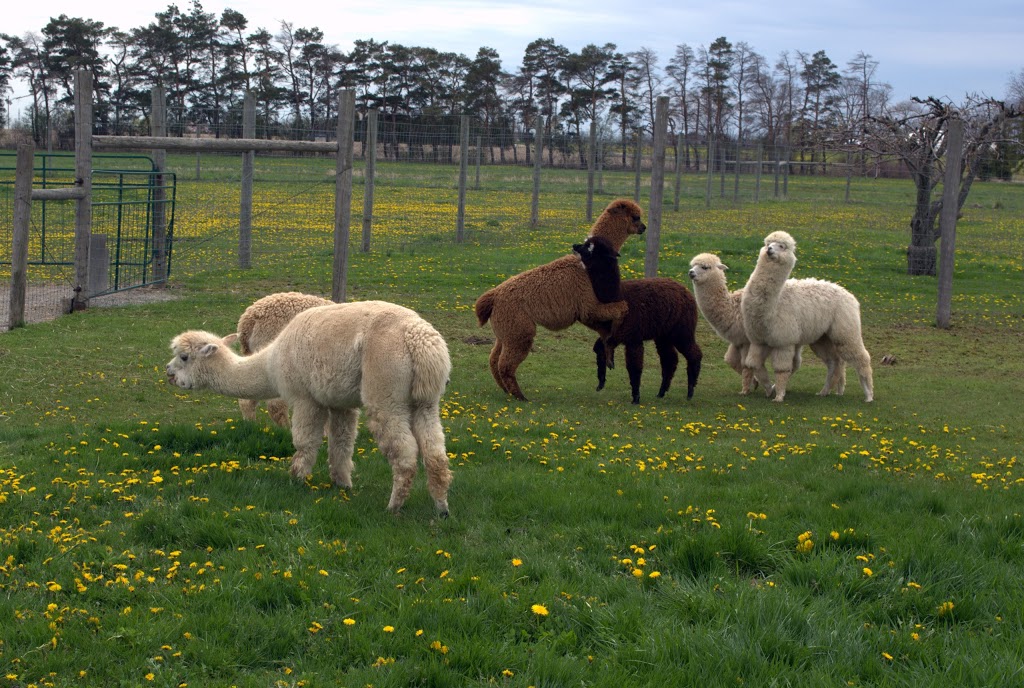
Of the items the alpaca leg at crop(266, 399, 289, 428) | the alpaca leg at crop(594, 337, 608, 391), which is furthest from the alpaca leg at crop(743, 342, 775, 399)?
the alpaca leg at crop(266, 399, 289, 428)

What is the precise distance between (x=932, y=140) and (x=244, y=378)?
15.7 m

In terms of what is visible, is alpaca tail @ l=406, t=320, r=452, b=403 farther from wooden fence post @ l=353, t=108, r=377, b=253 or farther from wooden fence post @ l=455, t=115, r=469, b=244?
wooden fence post @ l=455, t=115, r=469, b=244

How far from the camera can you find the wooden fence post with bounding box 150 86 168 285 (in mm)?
15852

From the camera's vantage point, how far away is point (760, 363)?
10.8 meters

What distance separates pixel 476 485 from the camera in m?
6.36

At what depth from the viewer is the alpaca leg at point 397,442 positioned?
5.79 metres

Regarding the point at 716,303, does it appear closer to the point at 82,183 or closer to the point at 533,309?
the point at 533,309

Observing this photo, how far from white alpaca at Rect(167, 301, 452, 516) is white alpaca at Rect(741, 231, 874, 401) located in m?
5.50

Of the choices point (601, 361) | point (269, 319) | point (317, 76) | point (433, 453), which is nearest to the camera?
point (433, 453)

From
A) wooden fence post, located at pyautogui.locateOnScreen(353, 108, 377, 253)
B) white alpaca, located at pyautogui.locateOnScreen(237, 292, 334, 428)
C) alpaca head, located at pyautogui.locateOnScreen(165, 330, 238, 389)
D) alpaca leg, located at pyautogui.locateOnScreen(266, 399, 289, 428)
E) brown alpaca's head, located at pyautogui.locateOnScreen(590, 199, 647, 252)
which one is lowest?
alpaca leg, located at pyautogui.locateOnScreen(266, 399, 289, 428)

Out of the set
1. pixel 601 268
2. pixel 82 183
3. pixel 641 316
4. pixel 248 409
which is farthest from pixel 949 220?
pixel 82 183

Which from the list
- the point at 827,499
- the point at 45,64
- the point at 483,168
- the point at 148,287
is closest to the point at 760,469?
the point at 827,499

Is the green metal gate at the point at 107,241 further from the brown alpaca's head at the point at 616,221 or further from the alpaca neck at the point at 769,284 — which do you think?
the alpaca neck at the point at 769,284

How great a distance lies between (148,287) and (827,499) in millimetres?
12721
